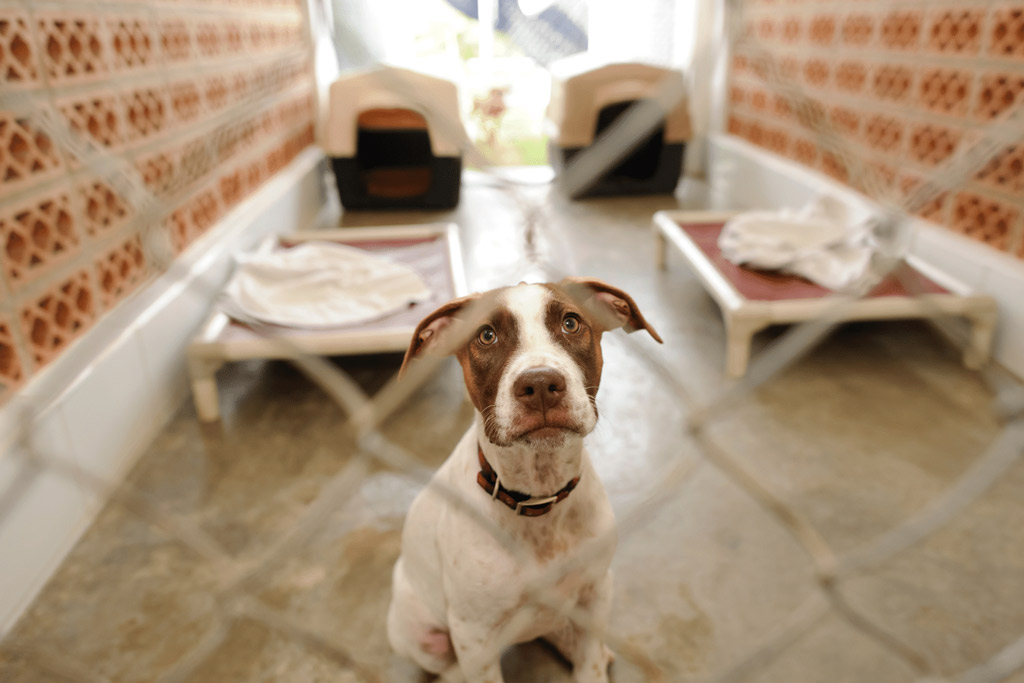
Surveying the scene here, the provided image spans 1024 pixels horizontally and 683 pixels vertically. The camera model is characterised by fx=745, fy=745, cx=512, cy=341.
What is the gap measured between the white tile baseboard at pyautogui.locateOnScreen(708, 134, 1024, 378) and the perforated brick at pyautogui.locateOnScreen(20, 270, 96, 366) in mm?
2363

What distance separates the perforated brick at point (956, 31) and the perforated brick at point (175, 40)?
2.45 m

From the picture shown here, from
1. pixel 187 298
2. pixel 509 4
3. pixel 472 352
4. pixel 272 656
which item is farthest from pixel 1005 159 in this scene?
pixel 187 298

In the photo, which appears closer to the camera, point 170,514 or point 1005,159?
point 170,514

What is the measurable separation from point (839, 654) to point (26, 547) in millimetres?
1437

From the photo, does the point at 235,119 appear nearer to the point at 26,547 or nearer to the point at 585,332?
the point at 26,547

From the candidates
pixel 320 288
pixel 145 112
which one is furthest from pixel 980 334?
pixel 145 112

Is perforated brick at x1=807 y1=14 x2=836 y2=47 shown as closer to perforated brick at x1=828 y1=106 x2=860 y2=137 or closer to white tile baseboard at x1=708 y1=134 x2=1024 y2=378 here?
perforated brick at x1=828 y1=106 x2=860 y2=137

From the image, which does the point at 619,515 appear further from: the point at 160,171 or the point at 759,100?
the point at 759,100

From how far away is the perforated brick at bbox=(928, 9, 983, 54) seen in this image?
2189mm

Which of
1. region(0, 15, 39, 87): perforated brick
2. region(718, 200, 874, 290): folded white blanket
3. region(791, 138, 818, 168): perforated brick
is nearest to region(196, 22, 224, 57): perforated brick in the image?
region(0, 15, 39, 87): perforated brick

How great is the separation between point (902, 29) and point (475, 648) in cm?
261

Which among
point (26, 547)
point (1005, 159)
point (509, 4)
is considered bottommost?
point (26, 547)

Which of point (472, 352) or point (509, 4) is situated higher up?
point (509, 4)

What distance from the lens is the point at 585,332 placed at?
0.88 metres
